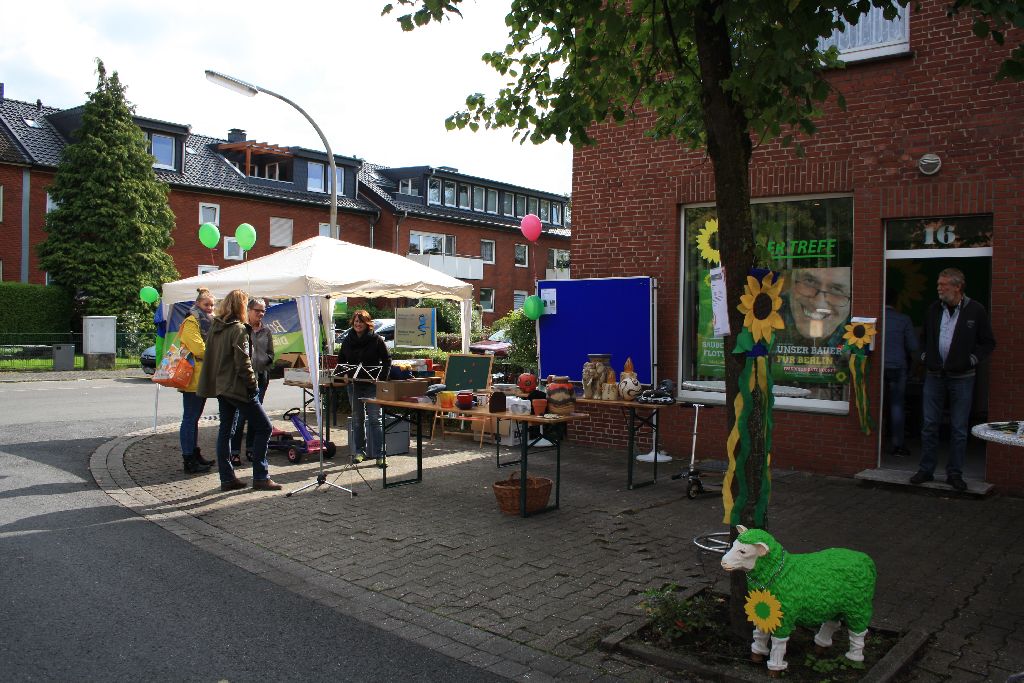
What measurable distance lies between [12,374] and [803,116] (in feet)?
79.8

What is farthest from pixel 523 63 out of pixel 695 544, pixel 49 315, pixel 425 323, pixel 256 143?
pixel 256 143

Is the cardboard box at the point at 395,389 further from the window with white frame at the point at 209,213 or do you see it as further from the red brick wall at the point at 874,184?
the window with white frame at the point at 209,213

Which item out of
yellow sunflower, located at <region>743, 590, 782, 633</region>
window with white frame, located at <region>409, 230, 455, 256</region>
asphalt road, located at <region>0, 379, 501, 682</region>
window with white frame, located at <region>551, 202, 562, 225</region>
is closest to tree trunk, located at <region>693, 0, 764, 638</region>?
yellow sunflower, located at <region>743, 590, 782, 633</region>

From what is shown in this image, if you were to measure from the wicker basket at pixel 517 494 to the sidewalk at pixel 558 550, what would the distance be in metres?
0.12

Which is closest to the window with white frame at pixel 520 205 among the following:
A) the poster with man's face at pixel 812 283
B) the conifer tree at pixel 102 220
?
the conifer tree at pixel 102 220

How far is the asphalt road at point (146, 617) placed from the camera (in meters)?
4.09

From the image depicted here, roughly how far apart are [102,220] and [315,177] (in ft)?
52.0

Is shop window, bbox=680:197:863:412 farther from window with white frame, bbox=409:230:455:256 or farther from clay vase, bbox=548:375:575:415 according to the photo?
window with white frame, bbox=409:230:455:256

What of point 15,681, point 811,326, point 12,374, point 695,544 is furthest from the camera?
point 12,374

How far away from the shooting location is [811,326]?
9180 mm

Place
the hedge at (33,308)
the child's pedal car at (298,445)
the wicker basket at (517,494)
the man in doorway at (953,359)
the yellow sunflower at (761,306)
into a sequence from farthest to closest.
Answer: the hedge at (33,308), the child's pedal car at (298,445), the man in doorway at (953,359), the wicker basket at (517,494), the yellow sunflower at (761,306)

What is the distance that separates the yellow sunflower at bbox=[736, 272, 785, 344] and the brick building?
2461 cm

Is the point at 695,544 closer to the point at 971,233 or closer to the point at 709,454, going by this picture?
the point at 709,454

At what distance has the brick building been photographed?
113ft
